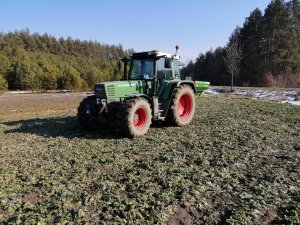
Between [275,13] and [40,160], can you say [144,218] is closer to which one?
[40,160]

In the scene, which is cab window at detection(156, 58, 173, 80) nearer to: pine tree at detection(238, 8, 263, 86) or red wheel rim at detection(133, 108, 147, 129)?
red wheel rim at detection(133, 108, 147, 129)

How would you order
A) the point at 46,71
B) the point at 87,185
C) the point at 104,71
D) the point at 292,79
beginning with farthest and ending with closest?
the point at 104,71
the point at 46,71
the point at 292,79
the point at 87,185

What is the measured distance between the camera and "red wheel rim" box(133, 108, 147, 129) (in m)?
8.45

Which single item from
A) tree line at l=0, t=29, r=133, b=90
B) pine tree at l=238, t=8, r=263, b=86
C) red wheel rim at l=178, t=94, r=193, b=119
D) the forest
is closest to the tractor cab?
red wheel rim at l=178, t=94, r=193, b=119

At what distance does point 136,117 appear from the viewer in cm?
845

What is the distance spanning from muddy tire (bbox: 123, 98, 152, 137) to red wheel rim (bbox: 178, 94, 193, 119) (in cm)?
217

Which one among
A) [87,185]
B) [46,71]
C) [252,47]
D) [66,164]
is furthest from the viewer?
[46,71]

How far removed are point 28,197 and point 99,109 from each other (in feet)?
14.4

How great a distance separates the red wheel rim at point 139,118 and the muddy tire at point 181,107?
1.24 m

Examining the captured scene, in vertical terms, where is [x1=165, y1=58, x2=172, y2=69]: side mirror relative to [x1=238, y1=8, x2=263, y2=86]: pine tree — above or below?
below

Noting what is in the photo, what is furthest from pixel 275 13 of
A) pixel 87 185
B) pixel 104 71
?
pixel 87 185

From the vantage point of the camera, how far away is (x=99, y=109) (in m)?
8.70

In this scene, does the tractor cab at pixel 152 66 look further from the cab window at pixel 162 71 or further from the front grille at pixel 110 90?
the front grille at pixel 110 90

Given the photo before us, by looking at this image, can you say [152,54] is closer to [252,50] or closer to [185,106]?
[185,106]
